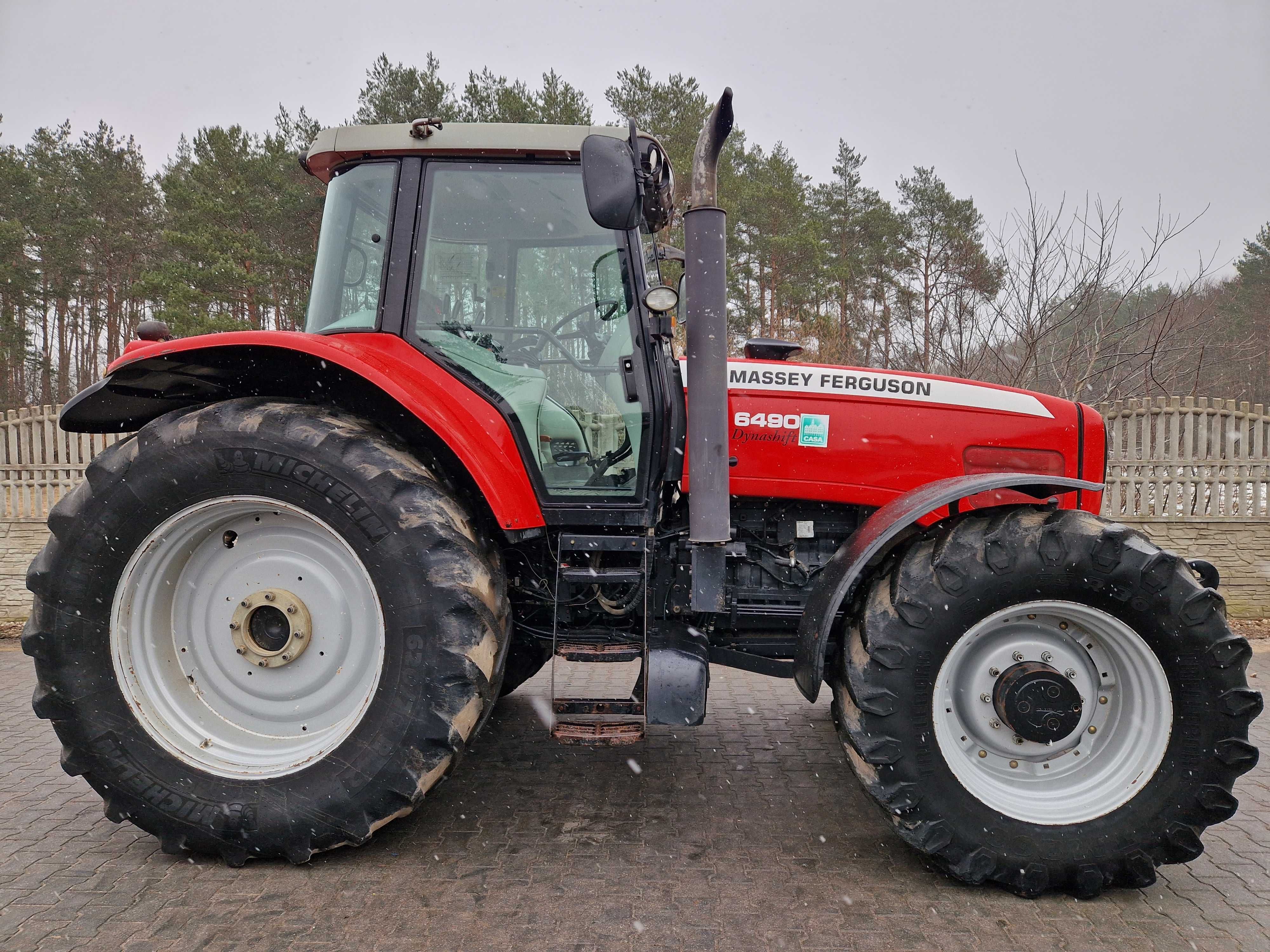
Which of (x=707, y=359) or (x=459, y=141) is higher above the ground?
(x=459, y=141)

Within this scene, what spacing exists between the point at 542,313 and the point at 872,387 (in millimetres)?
1270

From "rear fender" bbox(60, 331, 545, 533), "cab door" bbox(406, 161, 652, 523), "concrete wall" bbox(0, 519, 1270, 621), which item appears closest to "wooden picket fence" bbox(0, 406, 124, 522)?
"concrete wall" bbox(0, 519, 1270, 621)

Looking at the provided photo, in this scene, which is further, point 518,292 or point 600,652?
point 518,292

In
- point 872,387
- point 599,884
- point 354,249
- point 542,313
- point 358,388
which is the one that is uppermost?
point 354,249

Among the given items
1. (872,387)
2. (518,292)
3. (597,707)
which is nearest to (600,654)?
(597,707)

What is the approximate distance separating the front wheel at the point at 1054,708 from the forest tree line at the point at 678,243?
20.4 feet

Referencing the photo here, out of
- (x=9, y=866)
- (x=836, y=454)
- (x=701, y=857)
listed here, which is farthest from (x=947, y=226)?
(x=9, y=866)

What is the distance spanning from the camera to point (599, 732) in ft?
8.20

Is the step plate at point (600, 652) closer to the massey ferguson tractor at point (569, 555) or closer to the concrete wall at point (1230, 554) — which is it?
the massey ferguson tractor at point (569, 555)

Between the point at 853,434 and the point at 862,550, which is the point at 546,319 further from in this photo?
the point at 862,550

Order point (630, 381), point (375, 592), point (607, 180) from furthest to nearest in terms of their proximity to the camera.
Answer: point (630, 381)
point (375, 592)
point (607, 180)

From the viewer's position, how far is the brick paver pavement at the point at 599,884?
82.5 inches

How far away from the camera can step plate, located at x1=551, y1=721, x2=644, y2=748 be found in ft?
8.06

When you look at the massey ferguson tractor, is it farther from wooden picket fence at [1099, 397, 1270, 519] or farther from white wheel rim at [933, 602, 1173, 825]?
wooden picket fence at [1099, 397, 1270, 519]
